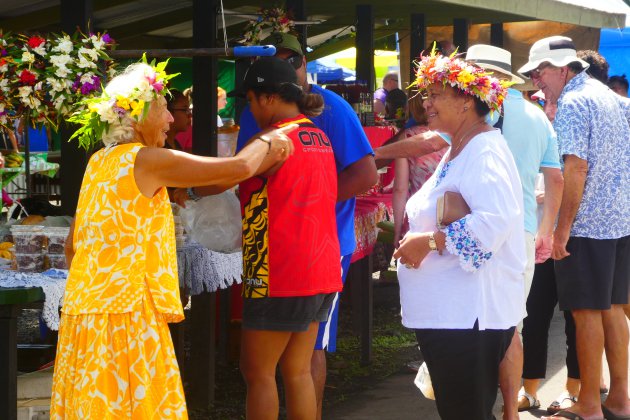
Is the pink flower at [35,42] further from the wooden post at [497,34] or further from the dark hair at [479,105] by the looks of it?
the wooden post at [497,34]

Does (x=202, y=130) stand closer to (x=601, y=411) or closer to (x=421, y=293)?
(x=421, y=293)

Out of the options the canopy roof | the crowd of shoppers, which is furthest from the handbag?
the canopy roof

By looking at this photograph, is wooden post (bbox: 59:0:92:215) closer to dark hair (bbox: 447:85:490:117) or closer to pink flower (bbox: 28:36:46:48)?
pink flower (bbox: 28:36:46:48)

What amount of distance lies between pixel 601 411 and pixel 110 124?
359 cm

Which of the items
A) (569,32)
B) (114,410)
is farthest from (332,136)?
(569,32)

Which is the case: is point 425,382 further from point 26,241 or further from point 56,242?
point 26,241

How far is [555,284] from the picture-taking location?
6281 millimetres

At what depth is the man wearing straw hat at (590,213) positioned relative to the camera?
5.62 metres

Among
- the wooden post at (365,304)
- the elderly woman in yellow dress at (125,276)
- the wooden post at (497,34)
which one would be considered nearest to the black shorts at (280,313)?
the elderly woman in yellow dress at (125,276)

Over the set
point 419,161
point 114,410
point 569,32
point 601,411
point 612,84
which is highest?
point 569,32

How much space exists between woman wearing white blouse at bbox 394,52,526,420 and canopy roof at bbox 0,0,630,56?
2.81 meters

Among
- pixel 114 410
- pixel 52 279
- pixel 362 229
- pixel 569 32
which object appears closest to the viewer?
pixel 114 410

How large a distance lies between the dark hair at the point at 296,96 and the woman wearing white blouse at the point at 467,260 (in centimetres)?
57

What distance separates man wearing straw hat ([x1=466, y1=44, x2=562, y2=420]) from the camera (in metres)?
5.12
